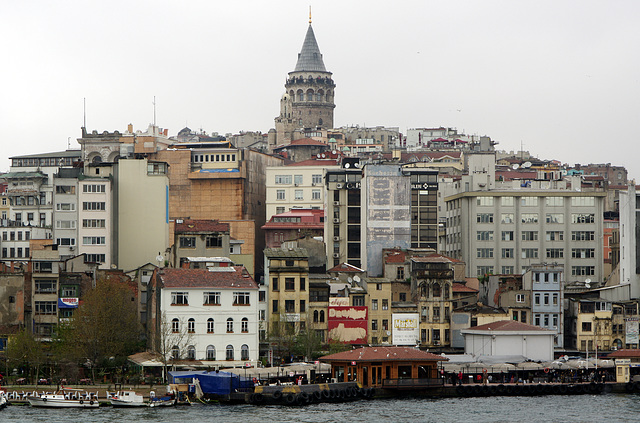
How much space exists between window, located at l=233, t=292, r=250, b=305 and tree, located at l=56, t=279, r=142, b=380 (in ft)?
31.4

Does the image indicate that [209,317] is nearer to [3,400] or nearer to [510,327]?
[3,400]

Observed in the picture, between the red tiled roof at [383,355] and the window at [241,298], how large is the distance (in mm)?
9510

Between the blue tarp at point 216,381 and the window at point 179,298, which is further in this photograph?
the window at point 179,298

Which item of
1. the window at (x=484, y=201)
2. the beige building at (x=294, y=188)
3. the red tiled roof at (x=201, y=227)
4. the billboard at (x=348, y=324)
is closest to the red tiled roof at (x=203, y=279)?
the billboard at (x=348, y=324)

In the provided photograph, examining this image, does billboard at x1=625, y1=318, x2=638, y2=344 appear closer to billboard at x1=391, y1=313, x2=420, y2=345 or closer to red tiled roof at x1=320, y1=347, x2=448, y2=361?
billboard at x1=391, y1=313, x2=420, y2=345

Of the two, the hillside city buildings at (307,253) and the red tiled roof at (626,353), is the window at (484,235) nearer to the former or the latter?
the hillside city buildings at (307,253)

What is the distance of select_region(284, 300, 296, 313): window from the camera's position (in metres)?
103

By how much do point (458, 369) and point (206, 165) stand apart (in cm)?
7150

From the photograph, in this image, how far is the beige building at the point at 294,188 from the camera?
158 meters

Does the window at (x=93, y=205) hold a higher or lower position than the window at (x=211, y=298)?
higher

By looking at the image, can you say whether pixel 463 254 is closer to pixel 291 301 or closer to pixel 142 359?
pixel 291 301

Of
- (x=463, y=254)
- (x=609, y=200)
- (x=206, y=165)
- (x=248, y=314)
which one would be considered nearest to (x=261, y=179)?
(x=206, y=165)

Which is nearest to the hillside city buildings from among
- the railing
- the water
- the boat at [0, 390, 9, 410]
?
the railing

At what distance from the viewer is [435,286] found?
10819 centimetres
